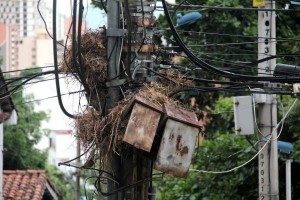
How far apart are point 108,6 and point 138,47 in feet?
1.72

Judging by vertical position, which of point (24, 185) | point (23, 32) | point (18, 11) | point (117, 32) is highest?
point (18, 11)

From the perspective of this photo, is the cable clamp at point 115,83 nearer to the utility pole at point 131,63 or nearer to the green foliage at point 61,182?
the utility pole at point 131,63

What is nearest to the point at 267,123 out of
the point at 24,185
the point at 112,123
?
the point at 112,123

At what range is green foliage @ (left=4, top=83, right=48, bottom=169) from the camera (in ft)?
96.3

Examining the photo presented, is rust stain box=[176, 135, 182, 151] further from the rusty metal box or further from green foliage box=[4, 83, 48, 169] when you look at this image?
green foliage box=[4, 83, 48, 169]

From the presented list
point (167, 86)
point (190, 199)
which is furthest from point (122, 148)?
point (190, 199)

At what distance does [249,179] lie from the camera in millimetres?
16828

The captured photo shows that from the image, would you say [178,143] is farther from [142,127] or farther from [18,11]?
[18,11]

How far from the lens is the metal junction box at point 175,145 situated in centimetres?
780

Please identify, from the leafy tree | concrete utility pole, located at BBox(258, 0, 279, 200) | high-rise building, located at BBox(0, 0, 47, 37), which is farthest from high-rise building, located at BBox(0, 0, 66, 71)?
concrete utility pole, located at BBox(258, 0, 279, 200)

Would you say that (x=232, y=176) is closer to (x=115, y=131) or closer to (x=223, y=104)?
(x=223, y=104)

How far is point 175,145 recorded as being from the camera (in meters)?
7.82

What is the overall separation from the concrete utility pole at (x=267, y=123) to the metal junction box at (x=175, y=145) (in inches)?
168

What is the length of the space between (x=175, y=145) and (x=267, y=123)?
449 cm
